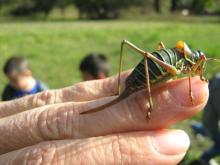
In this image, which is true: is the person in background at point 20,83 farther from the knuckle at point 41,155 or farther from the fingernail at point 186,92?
the fingernail at point 186,92

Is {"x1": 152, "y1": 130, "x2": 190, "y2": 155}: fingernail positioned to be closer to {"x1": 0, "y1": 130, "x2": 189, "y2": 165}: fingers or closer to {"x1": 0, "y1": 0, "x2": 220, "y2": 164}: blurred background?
{"x1": 0, "y1": 130, "x2": 189, "y2": 165}: fingers

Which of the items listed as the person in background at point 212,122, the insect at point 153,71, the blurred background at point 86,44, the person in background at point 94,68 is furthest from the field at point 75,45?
the insect at point 153,71

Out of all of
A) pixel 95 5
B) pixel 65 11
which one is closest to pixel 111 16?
pixel 95 5

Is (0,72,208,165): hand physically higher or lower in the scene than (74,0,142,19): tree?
higher

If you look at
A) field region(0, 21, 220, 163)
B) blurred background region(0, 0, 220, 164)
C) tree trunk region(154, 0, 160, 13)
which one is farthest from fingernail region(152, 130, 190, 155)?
tree trunk region(154, 0, 160, 13)

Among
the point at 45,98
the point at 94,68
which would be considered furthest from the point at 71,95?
the point at 94,68

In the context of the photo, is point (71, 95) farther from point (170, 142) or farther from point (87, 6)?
point (87, 6)
